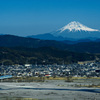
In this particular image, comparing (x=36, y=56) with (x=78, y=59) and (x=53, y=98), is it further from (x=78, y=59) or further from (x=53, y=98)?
(x=53, y=98)

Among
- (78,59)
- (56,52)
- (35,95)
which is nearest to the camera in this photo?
(35,95)

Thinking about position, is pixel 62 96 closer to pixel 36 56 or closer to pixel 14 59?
pixel 14 59

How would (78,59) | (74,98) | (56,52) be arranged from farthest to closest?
(56,52)
(78,59)
(74,98)

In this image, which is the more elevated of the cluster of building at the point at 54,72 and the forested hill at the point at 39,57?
the forested hill at the point at 39,57

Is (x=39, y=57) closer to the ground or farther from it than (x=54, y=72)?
farther from it

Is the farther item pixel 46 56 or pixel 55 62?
pixel 46 56

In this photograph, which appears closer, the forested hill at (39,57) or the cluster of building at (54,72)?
the cluster of building at (54,72)

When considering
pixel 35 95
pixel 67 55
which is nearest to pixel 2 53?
pixel 67 55

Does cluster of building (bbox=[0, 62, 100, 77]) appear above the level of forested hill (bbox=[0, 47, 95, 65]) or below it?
below

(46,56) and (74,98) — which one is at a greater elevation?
(46,56)

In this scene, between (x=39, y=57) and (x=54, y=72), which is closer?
(x=54, y=72)

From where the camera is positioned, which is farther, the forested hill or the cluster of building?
the forested hill
